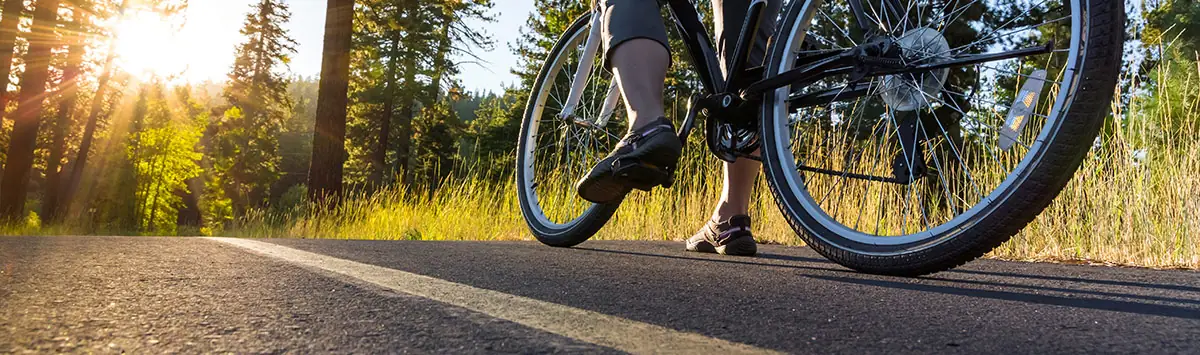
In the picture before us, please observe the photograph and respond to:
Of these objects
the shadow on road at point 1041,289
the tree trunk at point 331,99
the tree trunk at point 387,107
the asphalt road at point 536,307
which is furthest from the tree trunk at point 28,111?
the shadow on road at point 1041,289

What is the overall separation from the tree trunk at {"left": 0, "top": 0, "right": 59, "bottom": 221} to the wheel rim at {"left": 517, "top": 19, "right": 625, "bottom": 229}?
57.4 feet

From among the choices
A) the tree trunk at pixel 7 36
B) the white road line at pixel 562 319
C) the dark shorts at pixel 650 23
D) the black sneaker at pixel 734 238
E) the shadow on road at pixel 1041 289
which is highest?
the tree trunk at pixel 7 36

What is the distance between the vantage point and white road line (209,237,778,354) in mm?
1076

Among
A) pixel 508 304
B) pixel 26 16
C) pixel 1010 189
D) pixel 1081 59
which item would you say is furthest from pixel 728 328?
pixel 26 16

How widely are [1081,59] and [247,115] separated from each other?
48.4 metres

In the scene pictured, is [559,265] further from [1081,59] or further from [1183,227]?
[1183,227]

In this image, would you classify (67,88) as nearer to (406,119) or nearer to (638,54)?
(406,119)

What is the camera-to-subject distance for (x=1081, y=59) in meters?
1.67

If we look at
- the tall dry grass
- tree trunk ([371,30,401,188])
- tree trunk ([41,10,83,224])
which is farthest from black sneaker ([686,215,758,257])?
tree trunk ([371,30,401,188])

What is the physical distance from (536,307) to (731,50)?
1803mm

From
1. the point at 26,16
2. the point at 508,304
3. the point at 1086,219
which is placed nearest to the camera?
the point at 508,304

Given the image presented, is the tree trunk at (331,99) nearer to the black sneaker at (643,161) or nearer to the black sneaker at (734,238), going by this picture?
the black sneaker at (734,238)

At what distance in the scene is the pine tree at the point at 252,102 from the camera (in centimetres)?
4262

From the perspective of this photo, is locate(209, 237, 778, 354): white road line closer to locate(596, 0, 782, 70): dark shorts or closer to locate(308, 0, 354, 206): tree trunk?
locate(596, 0, 782, 70): dark shorts
